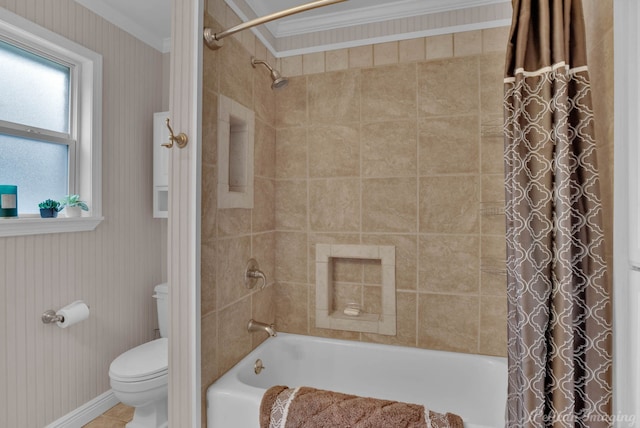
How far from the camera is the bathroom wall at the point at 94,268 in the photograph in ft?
6.01

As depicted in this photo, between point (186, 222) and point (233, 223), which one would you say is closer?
point (186, 222)

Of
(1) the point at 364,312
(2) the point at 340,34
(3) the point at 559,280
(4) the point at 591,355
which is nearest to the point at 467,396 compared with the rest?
(1) the point at 364,312

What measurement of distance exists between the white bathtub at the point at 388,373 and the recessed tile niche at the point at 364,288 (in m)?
0.11

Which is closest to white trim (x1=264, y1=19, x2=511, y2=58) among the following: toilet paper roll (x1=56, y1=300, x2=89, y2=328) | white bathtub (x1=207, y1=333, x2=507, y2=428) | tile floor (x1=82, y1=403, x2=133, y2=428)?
white bathtub (x1=207, y1=333, x2=507, y2=428)

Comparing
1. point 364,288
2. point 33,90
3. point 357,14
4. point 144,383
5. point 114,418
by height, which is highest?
point 357,14

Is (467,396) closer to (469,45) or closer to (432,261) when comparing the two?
(432,261)

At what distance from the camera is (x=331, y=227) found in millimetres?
2100

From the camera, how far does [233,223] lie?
1.67m

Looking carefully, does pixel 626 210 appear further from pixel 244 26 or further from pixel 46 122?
pixel 46 122

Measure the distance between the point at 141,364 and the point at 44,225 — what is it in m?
0.94

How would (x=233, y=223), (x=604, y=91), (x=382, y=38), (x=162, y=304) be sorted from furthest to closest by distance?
(x=162, y=304) → (x=382, y=38) → (x=233, y=223) → (x=604, y=91)

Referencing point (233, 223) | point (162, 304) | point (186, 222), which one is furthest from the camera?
point (162, 304)

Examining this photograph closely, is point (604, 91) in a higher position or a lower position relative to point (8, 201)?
higher

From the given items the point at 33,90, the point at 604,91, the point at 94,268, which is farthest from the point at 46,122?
the point at 604,91
